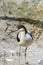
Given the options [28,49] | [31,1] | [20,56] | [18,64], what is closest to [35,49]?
[28,49]

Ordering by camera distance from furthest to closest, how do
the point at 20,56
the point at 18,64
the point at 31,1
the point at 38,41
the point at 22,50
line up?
the point at 31,1 → the point at 38,41 → the point at 22,50 → the point at 20,56 → the point at 18,64

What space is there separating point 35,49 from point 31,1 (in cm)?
118

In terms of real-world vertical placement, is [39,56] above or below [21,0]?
below

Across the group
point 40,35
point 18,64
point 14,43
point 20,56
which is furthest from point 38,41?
point 18,64

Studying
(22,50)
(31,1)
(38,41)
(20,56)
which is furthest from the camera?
(31,1)

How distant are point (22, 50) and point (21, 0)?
1.26 meters

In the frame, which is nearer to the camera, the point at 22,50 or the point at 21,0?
the point at 22,50

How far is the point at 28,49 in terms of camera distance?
286 centimetres

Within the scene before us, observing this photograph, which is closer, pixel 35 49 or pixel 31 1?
pixel 35 49

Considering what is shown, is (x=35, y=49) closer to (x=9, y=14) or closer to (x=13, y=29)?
(x=13, y=29)

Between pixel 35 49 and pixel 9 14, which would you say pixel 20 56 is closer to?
pixel 35 49

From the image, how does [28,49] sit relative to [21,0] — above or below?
below

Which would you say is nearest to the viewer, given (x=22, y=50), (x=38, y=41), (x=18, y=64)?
(x=18, y=64)

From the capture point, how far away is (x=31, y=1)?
12.4ft
